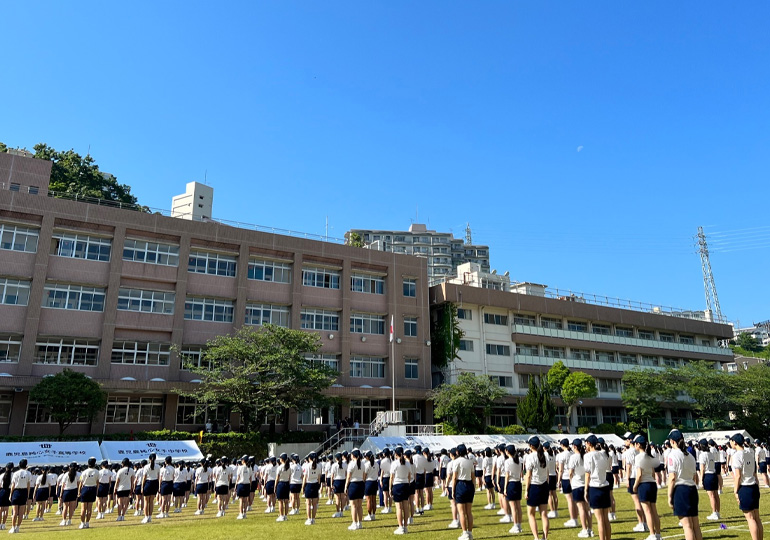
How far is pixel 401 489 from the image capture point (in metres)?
12.4

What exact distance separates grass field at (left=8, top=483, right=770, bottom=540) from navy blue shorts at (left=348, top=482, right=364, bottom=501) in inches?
A: 26.1

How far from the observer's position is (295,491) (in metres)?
15.5

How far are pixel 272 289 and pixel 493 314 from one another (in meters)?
17.6

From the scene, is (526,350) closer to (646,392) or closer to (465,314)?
(465,314)

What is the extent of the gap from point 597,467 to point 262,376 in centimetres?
2340

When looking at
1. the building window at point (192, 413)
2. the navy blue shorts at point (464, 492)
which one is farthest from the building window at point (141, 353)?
the navy blue shorts at point (464, 492)

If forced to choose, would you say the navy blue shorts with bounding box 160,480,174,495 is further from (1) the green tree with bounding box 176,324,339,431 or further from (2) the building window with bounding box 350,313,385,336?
(2) the building window with bounding box 350,313,385,336

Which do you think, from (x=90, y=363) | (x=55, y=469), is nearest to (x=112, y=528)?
(x=55, y=469)

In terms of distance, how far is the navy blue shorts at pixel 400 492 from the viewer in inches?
484

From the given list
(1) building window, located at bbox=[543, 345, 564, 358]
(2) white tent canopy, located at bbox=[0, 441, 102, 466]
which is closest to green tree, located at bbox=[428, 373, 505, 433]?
(1) building window, located at bbox=[543, 345, 564, 358]

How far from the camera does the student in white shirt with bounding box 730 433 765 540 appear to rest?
8.91 metres

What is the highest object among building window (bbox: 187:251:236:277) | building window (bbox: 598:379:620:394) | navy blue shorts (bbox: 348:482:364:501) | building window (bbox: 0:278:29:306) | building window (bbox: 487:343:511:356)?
building window (bbox: 187:251:236:277)

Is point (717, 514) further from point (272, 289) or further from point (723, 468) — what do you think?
point (272, 289)

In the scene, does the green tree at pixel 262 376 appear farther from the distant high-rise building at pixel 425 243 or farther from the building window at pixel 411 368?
the distant high-rise building at pixel 425 243
